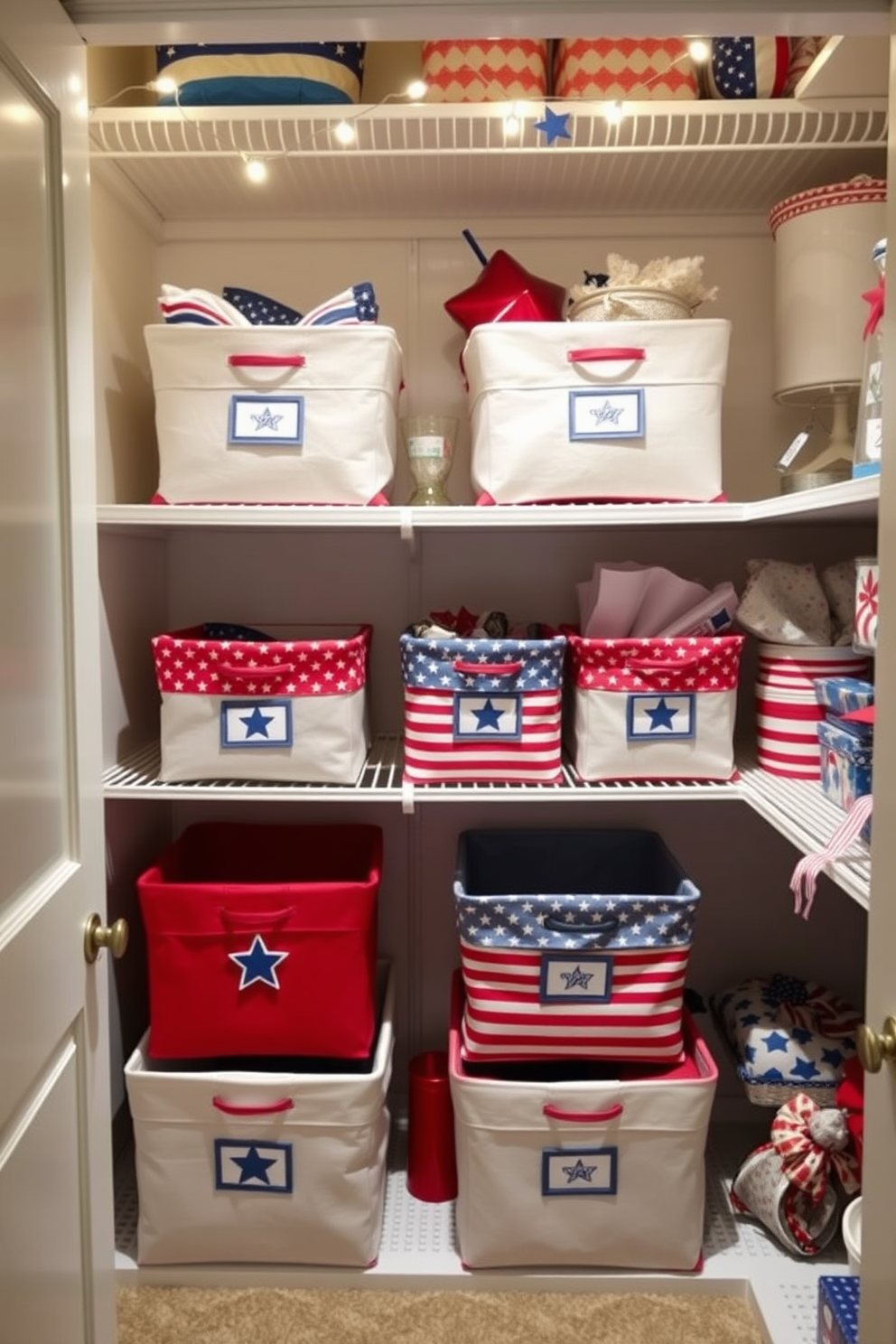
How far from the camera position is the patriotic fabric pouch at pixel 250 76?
1604 mm

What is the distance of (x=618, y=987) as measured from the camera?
1607mm

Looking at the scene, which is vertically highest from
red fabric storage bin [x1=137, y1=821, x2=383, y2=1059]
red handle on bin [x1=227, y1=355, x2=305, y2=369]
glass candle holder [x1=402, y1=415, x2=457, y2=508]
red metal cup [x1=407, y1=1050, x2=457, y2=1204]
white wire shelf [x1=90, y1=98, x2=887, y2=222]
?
white wire shelf [x1=90, y1=98, x2=887, y2=222]

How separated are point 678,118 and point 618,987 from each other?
4.57 ft

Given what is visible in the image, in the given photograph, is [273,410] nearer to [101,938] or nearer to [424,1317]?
[101,938]

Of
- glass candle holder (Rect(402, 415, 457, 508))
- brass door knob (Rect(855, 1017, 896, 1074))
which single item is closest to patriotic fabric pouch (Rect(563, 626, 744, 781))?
glass candle holder (Rect(402, 415, 457, 508))

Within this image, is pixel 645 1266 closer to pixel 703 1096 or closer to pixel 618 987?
pixel 703 1096

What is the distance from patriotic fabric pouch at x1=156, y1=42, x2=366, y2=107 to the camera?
1.60 metres

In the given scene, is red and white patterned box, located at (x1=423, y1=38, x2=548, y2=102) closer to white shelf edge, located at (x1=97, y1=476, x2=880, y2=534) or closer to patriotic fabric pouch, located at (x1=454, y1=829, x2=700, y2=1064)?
white shelf edge, located at (x1=97, y1=476, x2=880, y2=534)

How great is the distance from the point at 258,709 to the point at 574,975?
664 mm

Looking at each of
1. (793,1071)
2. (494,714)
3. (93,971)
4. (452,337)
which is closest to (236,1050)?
(93,971)

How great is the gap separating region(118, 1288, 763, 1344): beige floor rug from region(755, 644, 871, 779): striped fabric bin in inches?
34.3

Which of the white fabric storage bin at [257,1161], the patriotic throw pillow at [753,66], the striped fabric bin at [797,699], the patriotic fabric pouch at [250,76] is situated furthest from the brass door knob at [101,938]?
the patriotic throw pillow at [753,66]

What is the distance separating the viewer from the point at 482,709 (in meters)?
1.63

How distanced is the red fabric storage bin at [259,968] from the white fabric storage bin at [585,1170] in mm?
238
